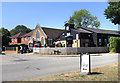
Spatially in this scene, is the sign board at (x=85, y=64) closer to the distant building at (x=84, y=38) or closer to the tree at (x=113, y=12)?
the distant building at (x=84, y=38)

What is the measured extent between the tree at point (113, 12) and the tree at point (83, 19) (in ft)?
72.4

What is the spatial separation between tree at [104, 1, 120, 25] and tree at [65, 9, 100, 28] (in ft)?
72.4

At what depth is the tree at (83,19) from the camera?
2598 inches

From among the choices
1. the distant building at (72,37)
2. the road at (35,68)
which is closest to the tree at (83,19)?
the distant building at (72,37)

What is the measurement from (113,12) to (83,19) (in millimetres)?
25275

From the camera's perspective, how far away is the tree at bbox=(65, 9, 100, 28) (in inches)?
2598

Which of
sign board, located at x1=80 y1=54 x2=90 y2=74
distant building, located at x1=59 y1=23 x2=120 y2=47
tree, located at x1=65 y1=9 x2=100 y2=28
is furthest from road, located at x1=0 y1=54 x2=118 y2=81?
tree, located at x1=65 y1=9 x2=100 y2=28

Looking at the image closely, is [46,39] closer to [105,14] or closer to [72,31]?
[72,31]

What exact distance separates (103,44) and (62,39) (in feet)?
36.6

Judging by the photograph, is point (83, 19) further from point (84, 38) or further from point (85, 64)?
point (85, 64)

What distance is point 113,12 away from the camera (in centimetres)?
4191

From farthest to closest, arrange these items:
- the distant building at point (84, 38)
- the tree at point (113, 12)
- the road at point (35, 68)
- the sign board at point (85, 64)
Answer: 1. the tree at point (113, 12)
2. the distant building at point (84, 38)
3. the road at point (35, 68)
4. the sign board at point (85, 64)

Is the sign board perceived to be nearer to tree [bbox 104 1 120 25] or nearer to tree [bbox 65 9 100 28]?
tree [bbox 104 1 120 25]

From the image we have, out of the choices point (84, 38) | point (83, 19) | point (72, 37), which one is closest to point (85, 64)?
point (84, 38)
